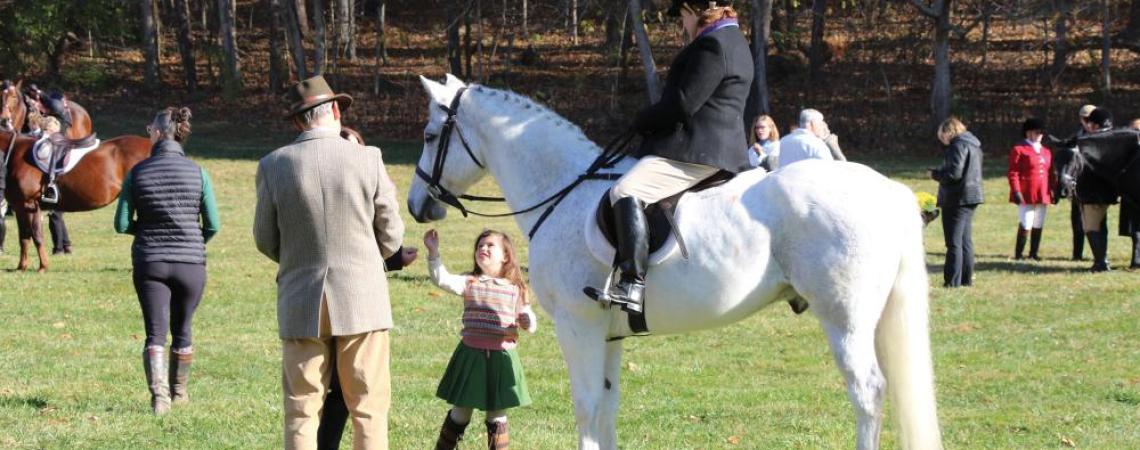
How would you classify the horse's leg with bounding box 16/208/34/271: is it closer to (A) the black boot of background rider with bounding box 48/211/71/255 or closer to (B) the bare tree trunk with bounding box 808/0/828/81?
(A) the black boot of background rider with bounding box 48/211/71/255

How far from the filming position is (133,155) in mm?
19656

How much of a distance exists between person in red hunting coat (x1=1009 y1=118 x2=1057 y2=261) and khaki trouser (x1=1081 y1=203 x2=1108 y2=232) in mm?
1151

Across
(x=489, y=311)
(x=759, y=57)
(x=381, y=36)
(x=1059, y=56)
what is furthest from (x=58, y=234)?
Result: (x=1059, y=56)

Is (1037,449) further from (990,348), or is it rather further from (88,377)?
(88,377)

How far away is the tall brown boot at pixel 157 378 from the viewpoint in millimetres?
9227

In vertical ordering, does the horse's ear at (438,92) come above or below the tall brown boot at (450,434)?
above

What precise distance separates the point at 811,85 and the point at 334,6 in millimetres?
20714

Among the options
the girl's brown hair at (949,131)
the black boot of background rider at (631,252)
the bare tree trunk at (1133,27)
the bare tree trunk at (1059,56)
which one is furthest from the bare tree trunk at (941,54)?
the black boot of background rider at (631,252)

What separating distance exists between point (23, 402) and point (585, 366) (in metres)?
4.99

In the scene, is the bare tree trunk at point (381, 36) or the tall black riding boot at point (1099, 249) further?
the bare tree trunk at point (381, 36)

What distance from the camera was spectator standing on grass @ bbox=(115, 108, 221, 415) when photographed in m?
9.07

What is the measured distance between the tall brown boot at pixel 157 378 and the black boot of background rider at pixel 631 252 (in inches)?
156

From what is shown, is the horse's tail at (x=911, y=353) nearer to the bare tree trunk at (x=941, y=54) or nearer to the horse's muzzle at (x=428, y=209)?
the horse's muzzle at (x=428, y=209)

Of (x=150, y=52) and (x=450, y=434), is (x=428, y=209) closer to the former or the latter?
(x=450, y=434)
